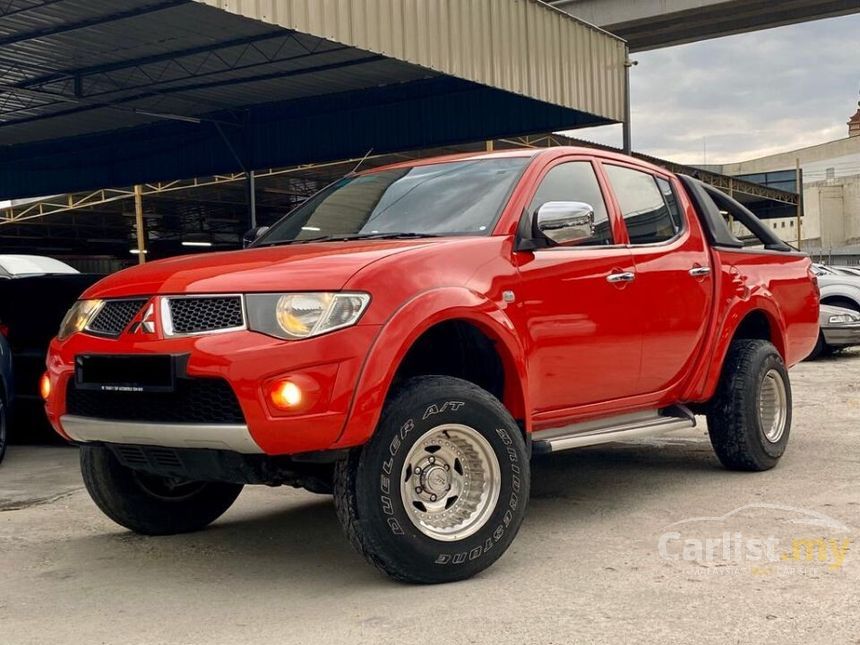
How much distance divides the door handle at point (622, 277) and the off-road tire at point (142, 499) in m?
2.28

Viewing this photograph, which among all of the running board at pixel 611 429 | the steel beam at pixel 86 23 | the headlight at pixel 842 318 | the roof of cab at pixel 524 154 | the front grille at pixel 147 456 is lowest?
the headlight at pixel 842 318

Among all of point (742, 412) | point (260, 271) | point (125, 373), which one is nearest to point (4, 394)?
point (125, 373)

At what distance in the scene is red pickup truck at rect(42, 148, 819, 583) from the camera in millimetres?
4043

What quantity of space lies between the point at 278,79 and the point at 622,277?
39.8 feet

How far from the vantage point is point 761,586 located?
4148 millimetres

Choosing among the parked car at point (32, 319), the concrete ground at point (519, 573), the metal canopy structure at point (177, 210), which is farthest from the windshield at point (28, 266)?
the metal canopy structure at point (177, 210)

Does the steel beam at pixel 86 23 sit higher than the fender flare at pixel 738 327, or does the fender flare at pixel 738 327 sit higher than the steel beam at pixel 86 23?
the steel beam at pixel 86 23

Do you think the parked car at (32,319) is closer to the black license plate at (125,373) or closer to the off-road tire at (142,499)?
the off-road tire at (142,499)

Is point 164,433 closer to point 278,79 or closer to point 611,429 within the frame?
point 611,429

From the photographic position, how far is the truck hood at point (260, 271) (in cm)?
412

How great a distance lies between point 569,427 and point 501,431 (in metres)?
0.90

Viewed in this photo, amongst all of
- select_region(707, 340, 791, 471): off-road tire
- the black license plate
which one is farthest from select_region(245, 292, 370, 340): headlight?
select_region(707, 340, 791, 471): off-road tire

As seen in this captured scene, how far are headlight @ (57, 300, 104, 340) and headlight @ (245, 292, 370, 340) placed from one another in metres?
0.92

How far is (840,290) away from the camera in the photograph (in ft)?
53.4
